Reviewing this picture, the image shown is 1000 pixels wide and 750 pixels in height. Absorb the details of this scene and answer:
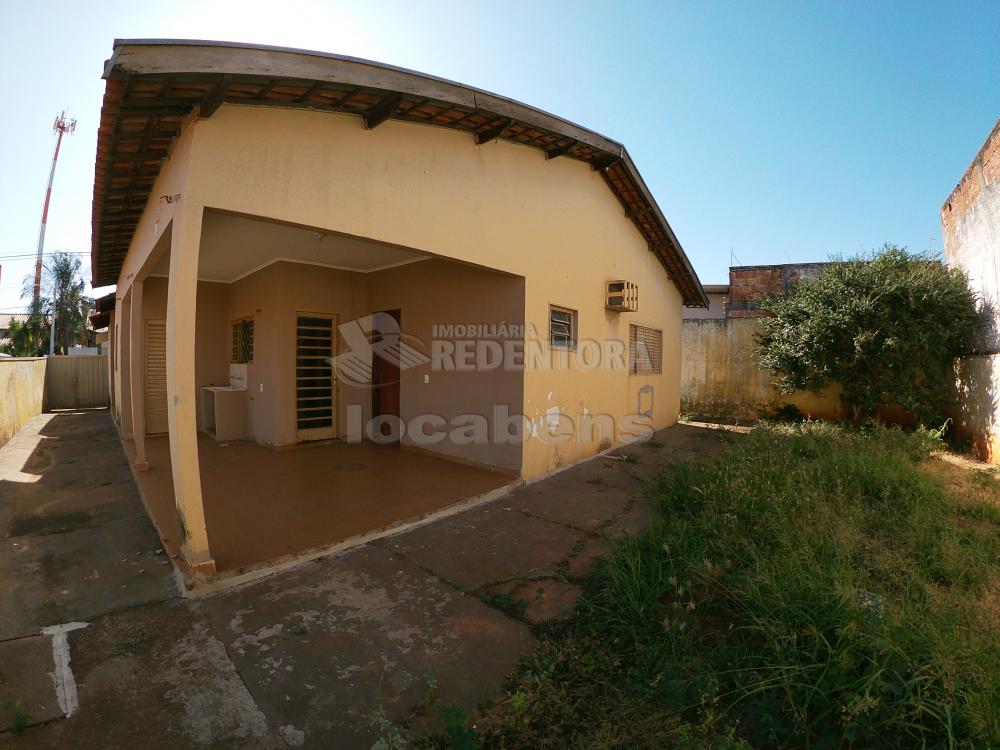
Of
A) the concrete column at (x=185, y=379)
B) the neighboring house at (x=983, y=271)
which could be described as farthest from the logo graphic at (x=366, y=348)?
the neighboring house at (x=983, y=271)

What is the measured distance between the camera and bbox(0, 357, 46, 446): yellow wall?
27.5ft

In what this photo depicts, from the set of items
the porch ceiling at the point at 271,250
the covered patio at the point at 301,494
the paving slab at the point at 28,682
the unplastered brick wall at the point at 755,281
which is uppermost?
the unplastered brick wall at the point at 755,281

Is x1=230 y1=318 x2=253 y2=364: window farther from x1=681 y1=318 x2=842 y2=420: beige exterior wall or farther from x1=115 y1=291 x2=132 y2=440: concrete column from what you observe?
x1=681 y1=318 x2=842 y2=420: beige exterior wall

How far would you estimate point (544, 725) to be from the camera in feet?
7.19

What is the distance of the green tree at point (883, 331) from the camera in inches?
330

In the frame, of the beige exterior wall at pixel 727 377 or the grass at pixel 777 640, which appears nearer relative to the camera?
the grass at pixel 777 640

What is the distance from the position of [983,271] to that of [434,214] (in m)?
9.00

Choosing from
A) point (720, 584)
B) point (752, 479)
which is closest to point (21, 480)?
point (720, 584)

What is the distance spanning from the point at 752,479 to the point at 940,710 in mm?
2738

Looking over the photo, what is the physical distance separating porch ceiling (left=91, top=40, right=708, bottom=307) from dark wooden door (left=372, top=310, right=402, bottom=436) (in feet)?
11.5

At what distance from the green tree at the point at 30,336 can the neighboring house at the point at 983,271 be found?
136 feet

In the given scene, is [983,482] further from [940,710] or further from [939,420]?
[940,710]

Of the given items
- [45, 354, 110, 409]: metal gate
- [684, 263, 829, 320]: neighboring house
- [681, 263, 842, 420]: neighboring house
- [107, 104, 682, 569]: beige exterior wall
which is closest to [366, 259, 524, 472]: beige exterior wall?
[107, 104, 682, 569]: beige exterior wall

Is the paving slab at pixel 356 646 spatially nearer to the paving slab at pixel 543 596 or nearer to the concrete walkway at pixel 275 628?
the concrete walkway at pixel 275 628
